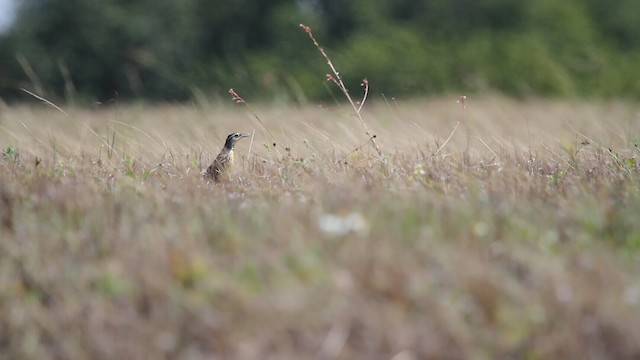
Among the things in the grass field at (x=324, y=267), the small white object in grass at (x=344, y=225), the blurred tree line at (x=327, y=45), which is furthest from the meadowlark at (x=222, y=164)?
the blurred tree line at (x=327, y=45)

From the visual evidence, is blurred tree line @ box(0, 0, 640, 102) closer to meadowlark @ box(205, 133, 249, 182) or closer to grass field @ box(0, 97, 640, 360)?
meadowlark @ box(205, 133, 249, 182)

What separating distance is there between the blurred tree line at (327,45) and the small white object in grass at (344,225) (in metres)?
19.1

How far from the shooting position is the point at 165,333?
3730 mm

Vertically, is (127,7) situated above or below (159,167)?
below

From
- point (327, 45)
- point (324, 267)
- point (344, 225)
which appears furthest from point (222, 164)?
point (327, 45)

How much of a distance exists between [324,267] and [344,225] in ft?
1.34

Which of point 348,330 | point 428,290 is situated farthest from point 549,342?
point 348,330

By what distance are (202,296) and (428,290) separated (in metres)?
1.01

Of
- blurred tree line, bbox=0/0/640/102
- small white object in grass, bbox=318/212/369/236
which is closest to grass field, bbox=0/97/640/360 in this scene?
small white object in grass, bbox=318/212/369/236

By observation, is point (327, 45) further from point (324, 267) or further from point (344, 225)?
point (324, 267)

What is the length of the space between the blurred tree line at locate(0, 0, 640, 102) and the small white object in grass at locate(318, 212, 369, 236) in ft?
62.6

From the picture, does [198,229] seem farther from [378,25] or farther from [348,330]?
[378,25]

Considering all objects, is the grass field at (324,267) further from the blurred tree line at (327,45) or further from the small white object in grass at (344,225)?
the blurred tree line at (327,45)

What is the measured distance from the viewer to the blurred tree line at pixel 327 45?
1019 inches
